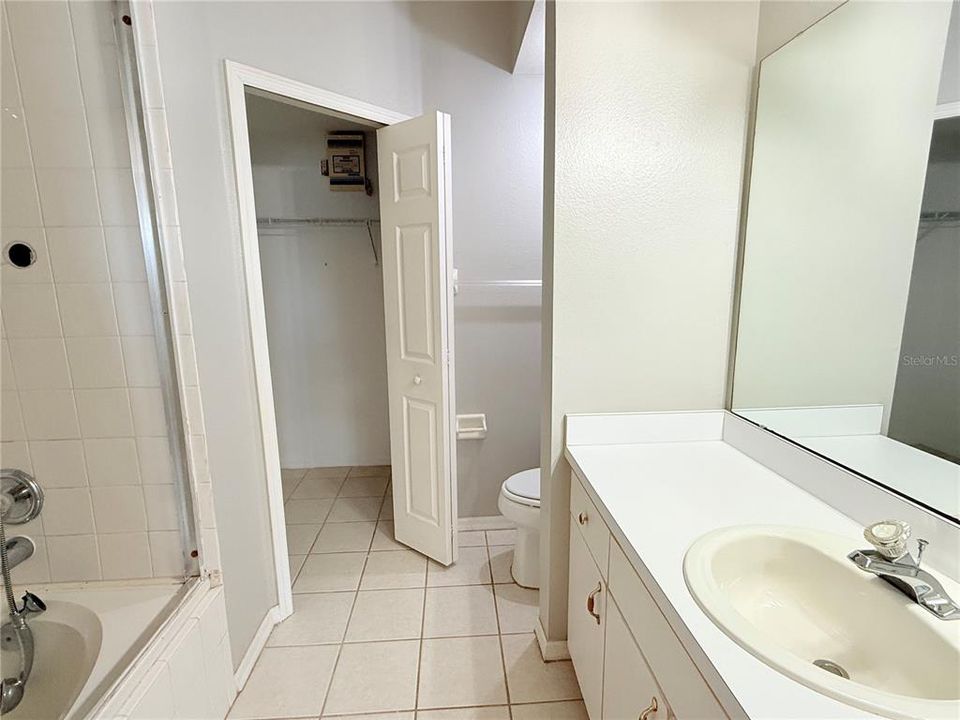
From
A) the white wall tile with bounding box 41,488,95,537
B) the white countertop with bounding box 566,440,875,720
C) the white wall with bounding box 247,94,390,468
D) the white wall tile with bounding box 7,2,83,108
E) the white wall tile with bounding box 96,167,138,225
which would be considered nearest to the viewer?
the white countertop with bounding box 566,440,875,720

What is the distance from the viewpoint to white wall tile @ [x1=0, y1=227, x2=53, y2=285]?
3.95ft

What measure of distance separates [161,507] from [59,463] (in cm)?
30

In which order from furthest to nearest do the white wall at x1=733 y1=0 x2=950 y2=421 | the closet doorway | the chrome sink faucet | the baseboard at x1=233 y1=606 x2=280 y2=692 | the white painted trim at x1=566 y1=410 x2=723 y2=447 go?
the closet doorway < the baseboard at x1=233 y1=606 x2=280 y2=692 < the white painted trim at x1=566 y1=410 x2=723 y2=447 < the white wall at x1=733 y1=0 x2=950 y2=421 < the chrome sink faucet

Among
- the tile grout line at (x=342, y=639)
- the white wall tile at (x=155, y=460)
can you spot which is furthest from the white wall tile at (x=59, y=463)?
the tile grout line at (x=342, y=639)

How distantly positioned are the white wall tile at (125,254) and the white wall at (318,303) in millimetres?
1827

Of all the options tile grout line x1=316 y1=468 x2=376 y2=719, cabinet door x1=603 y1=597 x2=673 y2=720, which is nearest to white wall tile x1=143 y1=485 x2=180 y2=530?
tile grout line x1=316 y1=468 x2=376 y2=719

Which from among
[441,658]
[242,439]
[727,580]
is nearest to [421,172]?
[242,439]

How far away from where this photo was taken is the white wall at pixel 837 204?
3.18ft

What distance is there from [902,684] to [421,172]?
2009 millimetres

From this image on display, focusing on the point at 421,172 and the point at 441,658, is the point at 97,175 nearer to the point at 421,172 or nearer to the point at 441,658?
the point at 421,172

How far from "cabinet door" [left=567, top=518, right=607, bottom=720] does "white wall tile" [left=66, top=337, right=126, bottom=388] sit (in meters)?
1.41

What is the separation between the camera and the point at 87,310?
1.28 metres

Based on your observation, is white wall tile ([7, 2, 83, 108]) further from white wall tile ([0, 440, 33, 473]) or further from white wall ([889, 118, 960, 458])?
white wall ([889, 118, 960, 458])

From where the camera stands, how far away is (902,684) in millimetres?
733
